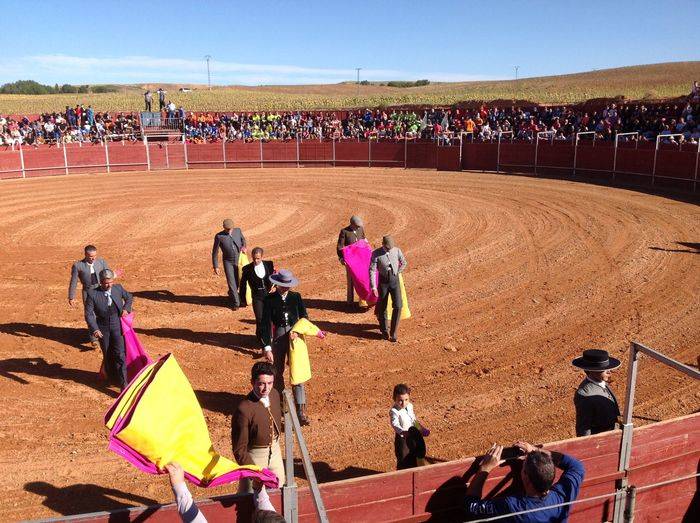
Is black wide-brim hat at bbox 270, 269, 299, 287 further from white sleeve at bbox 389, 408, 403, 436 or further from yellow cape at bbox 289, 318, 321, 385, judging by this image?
white sleeve at bbox 389, 408, 403, 436

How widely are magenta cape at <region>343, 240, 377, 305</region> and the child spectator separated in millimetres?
5413

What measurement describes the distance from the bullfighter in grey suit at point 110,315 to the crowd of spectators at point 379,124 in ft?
84.4

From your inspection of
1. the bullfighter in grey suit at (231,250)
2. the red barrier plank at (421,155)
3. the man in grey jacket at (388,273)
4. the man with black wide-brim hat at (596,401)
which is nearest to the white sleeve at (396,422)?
the man with black wide-brim hat at (596,401)

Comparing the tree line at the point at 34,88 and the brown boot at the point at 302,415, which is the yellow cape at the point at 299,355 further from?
the tree line at the point at 34,88

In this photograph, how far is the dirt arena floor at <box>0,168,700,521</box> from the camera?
7551 mm

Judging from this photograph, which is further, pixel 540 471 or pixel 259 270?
pixel 259 270

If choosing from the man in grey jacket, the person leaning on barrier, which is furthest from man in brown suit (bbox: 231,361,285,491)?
the man in grey jacket

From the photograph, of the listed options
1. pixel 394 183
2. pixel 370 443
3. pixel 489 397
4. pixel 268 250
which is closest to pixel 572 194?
pixel 394 183

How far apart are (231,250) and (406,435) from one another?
6.56 meters

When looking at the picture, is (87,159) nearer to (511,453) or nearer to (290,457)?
(511,453)

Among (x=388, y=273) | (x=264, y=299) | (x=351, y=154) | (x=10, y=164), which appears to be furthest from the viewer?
(x=351, y=154)

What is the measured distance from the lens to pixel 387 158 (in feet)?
111

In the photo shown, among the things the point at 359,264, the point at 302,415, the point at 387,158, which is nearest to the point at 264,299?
the point at 302,415

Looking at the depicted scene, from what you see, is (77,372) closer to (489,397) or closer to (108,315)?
(108,315)
